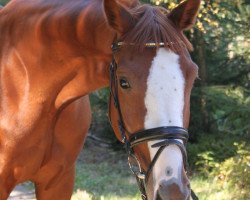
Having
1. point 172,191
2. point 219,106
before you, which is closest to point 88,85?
point 172,191

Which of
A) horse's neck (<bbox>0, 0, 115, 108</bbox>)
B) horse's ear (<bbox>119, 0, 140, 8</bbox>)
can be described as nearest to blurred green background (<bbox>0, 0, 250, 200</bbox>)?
horse's neck (<bbox>0, 0, 115, 108</bbox>)

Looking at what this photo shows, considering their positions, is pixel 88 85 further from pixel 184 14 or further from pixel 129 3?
pixel 184 14

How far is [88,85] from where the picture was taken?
9.48 ft

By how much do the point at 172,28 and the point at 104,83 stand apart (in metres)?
0.57

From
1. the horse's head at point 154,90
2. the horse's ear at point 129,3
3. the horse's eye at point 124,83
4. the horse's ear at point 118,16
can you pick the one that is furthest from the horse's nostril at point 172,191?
the horse's ear at point 129,3

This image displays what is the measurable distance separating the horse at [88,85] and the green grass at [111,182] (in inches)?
105

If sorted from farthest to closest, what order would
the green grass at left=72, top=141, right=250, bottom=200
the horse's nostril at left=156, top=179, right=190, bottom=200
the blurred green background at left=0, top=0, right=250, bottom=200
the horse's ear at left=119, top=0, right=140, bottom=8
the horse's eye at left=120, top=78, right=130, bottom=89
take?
Answer: the blurred green background at left=0, top=0, right=250, bottom=200, the green grass at left=72, top=141, right=250, bottom=200, the horse's ear at left=119, top=0, right=140, bottom=8, the horse's eye at left=120, top=78, right=130, bottom=89, the horse's nostril at left=156, top=179, right=190, bottom=200

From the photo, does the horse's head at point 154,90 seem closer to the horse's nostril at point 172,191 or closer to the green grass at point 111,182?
the horse's nostril at point 172,191

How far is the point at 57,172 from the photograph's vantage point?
3.26 meters

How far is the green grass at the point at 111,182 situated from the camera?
6336 millimetres

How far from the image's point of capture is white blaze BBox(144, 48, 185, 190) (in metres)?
2.13

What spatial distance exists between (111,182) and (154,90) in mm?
5974

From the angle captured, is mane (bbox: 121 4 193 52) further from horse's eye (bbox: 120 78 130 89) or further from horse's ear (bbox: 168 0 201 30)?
horse's eye (bbox: 120 78 130 89)

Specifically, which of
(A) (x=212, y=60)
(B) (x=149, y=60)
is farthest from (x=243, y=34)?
(B) (x=149, y=60)
